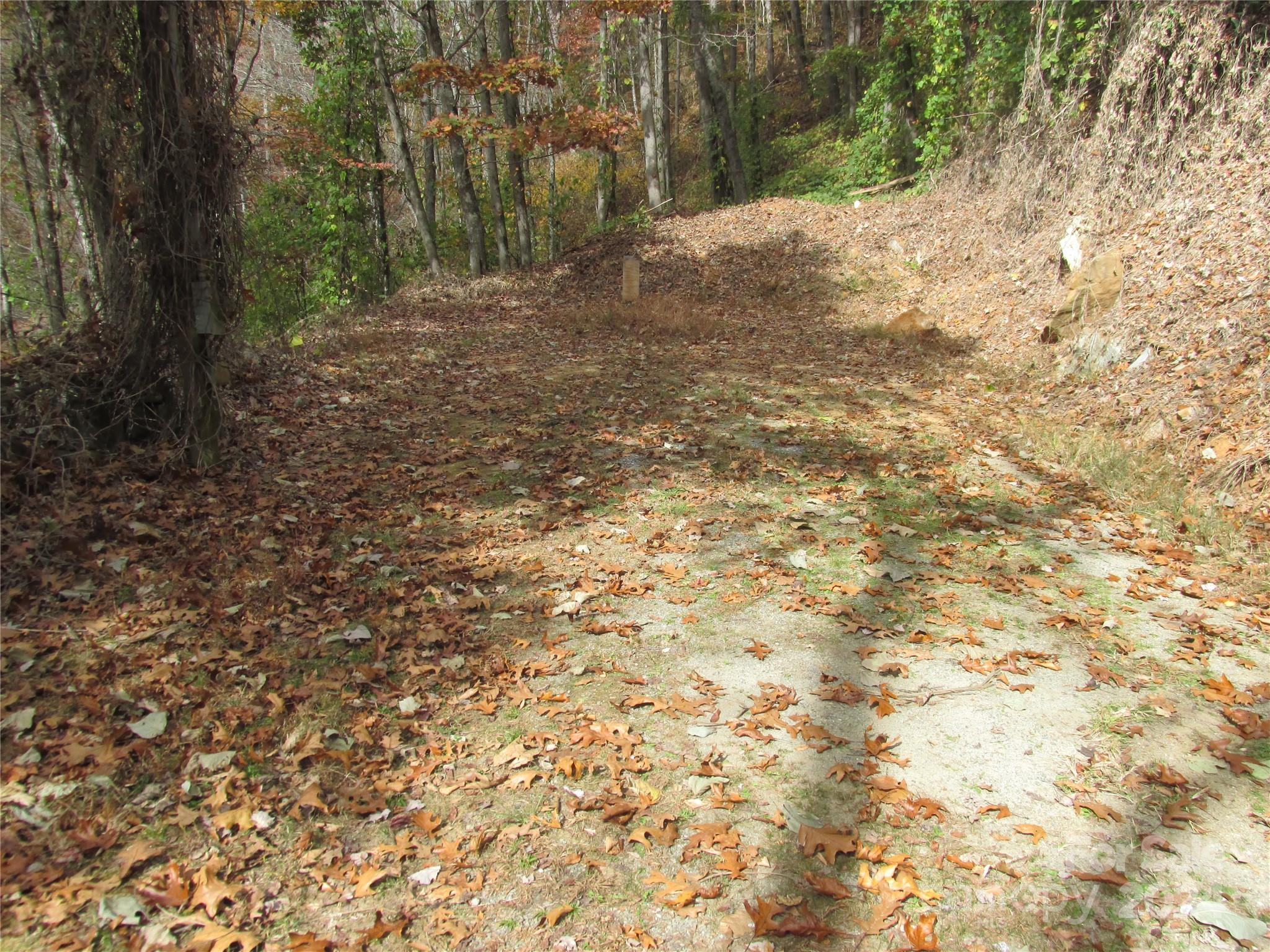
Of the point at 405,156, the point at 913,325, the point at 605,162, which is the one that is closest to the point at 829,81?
the point at 605,162

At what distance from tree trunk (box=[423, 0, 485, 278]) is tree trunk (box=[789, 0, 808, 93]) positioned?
1598 cm

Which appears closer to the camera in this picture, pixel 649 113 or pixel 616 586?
pixel 616 586

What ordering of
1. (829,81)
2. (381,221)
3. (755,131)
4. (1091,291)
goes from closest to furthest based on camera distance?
(1091,291)
(381,221)
(755,131)
(829,81)

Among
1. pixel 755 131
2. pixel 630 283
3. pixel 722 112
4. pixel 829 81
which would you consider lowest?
pixel 630 283

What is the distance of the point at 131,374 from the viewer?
5078 millimetres

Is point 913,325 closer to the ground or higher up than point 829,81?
closer to the ground

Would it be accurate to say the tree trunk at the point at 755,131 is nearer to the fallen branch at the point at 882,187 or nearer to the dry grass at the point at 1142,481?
the fallen branch at the point at 882,187

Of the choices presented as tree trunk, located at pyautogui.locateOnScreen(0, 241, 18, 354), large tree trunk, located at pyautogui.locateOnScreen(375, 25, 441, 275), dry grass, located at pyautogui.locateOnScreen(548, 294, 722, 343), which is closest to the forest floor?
tree trunk, located at pyautogui.locateOnScreen(0, 241, 18, 354)

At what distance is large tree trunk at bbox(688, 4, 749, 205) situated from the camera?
20.1m

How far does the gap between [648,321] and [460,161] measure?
600 centimetres

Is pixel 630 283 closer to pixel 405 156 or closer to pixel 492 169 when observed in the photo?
pixel 492 169

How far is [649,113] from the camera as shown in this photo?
62.2ft

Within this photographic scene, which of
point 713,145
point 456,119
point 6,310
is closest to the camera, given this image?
point 6,310

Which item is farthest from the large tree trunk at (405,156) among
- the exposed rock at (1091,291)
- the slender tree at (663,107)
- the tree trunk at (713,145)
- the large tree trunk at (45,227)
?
the exposed rock at (1091,291)
